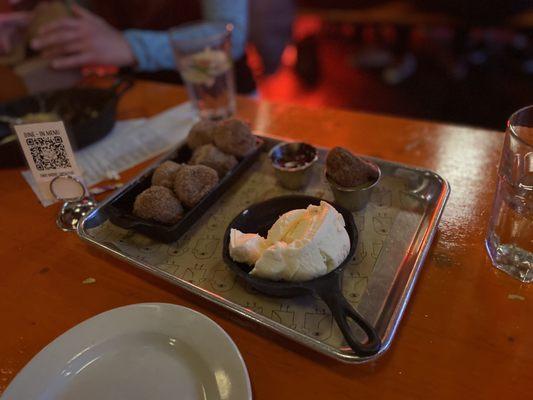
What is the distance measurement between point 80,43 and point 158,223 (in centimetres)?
100

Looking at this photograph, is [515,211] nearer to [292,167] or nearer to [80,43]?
[292,167]

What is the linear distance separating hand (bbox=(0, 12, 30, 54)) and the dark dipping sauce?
1.21 m

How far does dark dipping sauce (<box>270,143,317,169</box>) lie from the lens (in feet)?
2.63

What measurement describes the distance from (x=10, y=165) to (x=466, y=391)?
105cm

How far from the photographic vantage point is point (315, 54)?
2801mm

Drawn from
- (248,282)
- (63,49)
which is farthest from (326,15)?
(248,282)

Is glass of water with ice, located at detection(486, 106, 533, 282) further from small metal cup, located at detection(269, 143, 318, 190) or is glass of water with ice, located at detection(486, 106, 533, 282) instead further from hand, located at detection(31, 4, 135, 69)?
hand, located at detection(31, 4, 135, 69)

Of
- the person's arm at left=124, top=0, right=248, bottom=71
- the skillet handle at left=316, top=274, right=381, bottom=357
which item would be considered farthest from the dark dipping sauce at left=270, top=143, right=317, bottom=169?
the person's arm at left=124, top=0, right=248, bottom=71

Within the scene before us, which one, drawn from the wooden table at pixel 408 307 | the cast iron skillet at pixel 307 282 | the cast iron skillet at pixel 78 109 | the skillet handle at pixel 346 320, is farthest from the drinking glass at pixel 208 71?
the skillet handle at pixel 346 320

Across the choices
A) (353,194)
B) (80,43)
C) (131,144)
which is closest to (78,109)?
(131,144)

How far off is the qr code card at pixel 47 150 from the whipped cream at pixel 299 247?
37 centimetres

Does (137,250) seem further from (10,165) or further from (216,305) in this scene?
(10,165)

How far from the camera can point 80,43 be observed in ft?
4.48

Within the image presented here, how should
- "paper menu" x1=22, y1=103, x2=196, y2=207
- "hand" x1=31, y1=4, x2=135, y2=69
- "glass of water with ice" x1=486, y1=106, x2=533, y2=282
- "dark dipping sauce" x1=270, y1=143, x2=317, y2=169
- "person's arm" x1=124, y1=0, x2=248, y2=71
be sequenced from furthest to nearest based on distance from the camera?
"person's arm" x1=124, y1=0, x2=248, y2=71 → "hand" x1=31, y1=4, x2=135, y2=69 → "paper menu" x1=22, y1=103, x2=196, y2=207 → "dark dipping sauce" x1=270, y1=143, x2=317, y2=169 → "glass of water with ice" x1=486, y1=106, x2=533, y2=282
